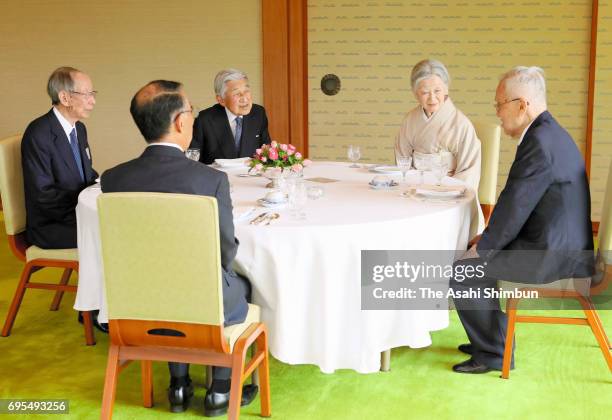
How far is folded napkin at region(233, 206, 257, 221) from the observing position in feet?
11.0

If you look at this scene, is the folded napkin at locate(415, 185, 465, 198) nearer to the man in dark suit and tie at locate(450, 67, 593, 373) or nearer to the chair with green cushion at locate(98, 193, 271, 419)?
the man in dark suit and tie at locate(450, 67, 593, 373)

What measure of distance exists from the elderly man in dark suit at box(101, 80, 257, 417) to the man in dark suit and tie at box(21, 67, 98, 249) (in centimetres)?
127

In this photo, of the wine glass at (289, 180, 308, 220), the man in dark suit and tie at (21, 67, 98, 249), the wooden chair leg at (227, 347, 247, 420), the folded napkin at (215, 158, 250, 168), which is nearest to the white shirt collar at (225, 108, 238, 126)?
the folded napkin at (215, 158, 250, 168)

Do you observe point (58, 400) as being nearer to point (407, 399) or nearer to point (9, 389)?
point (9, 389)

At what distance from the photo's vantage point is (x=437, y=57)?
649cm

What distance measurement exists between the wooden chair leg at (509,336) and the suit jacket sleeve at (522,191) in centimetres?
27

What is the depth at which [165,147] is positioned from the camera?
114 inches

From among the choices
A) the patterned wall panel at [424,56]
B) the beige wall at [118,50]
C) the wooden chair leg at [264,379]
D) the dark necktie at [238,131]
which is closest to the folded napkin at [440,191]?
the wooden chair leg at [264,379]

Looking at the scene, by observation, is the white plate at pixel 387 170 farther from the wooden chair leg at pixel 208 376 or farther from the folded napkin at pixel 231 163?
the wooden chair leg at pixel 208 376

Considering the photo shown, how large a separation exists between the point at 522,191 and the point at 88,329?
2182 mm

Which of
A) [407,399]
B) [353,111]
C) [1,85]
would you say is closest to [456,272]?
[407,399]

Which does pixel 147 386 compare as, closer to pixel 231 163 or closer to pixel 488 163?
pixel 231 163

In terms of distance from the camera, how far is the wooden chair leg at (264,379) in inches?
122

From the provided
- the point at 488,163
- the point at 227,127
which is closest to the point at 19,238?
the point at 227,127
